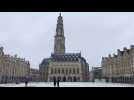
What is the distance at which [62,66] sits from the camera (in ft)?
261

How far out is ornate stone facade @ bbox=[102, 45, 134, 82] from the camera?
45.9 meters

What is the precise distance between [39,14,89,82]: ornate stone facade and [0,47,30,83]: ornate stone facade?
15811mm

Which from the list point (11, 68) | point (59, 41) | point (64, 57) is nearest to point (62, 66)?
point (64, 57)

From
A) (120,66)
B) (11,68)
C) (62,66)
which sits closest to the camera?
(11,68)

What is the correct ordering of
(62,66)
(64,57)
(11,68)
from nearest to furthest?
(11,68) → (62,66) → (64,57)

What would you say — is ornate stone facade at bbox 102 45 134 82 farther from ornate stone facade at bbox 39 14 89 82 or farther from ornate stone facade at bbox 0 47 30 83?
ornate stone facade at bbox 0 47 30 83

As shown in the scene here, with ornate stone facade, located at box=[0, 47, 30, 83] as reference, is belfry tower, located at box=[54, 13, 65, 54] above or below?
above

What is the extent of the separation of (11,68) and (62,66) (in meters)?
29.4

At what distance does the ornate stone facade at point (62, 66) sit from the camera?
78625mm

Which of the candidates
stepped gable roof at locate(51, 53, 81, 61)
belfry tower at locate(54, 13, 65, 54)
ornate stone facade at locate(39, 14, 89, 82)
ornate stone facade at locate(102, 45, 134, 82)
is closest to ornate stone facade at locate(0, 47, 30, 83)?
ornate stone facade at locate(39, 14, 89, 82)

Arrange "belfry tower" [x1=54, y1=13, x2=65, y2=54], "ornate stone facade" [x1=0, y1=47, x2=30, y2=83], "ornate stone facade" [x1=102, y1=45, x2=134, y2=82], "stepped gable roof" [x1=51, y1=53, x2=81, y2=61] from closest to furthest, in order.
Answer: "ornate stone facade" [x1=102, y1=45, x2=134, y2=82] → "ornate stone facade" [x1=0, y1=47, x2=30, y2=83] → "stepped gable roof" [x1=51, y1=53, x2=81, y2=61] → "belfry tower" [x1=54, y1=13, x2=65, y2=54]

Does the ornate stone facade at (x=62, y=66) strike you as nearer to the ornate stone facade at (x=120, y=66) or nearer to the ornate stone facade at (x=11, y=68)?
the ornate stone facade at (x=11, y=68)

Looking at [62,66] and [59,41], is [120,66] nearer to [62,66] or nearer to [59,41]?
[62,66]
